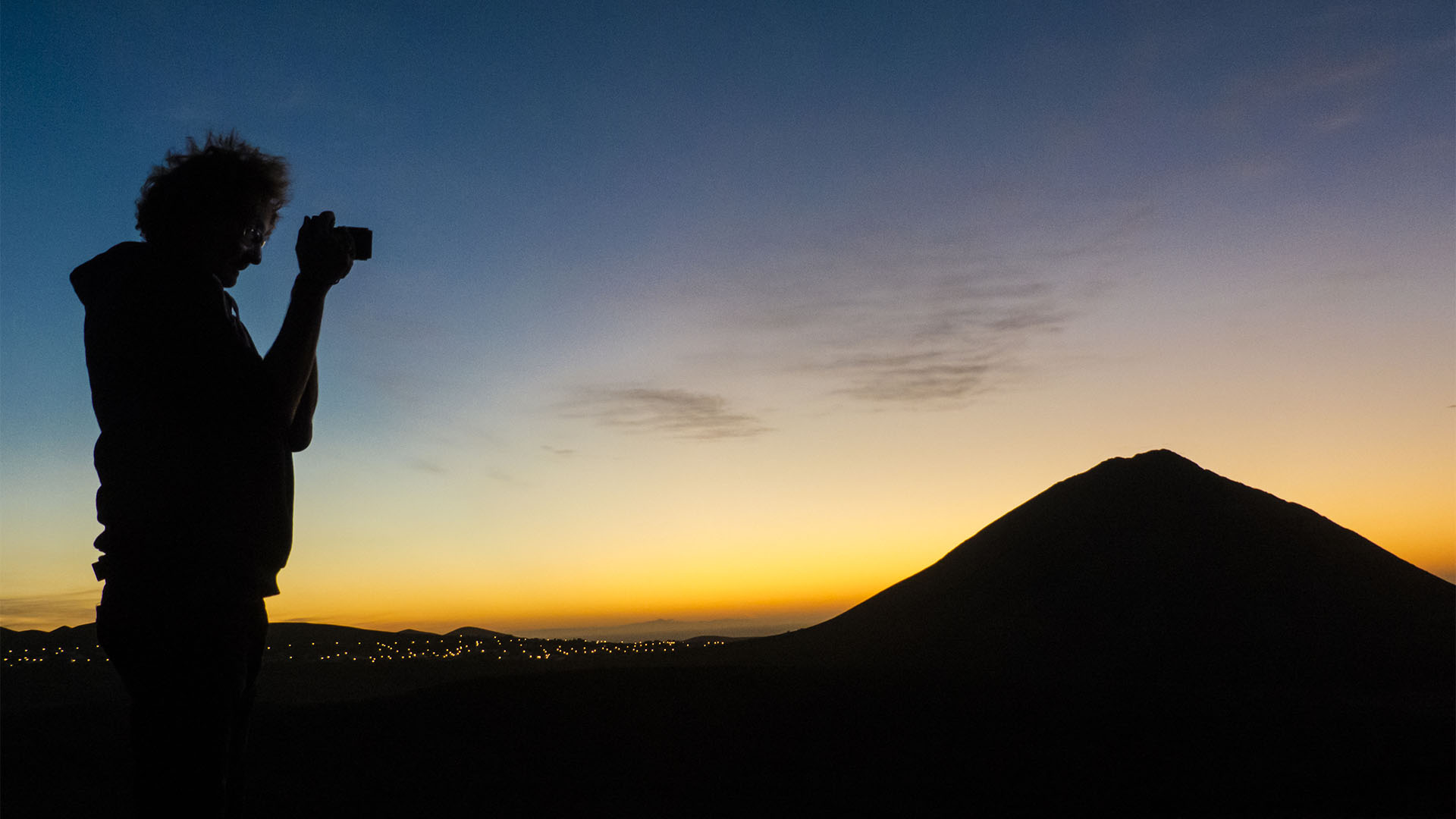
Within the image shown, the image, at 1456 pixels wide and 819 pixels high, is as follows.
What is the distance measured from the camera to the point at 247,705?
1.98m

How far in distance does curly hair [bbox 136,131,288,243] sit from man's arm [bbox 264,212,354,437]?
14 cm

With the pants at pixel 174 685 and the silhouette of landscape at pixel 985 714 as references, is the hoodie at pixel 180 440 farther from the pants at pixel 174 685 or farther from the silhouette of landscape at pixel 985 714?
the silhouette of landscape at pixel 985 714

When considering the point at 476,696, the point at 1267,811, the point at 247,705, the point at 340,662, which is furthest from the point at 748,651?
the point at 247,705

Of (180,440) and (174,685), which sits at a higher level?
(180,440)

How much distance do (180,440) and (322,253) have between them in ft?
1.78

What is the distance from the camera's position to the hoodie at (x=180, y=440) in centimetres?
175

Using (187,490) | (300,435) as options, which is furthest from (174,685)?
(300,435)

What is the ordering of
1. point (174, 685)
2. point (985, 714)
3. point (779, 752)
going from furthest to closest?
point (985, 714)
point (779, 752)
point (174, 685)

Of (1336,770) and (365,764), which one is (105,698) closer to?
(365,764)

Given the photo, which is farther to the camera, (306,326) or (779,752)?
(779,752)

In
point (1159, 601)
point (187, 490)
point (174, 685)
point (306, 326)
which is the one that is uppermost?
point (306, 326)

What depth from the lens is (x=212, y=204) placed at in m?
2.03

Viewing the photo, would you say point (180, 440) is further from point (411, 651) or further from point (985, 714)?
point (411, 651)

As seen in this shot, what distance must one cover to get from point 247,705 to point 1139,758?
19.4ft
